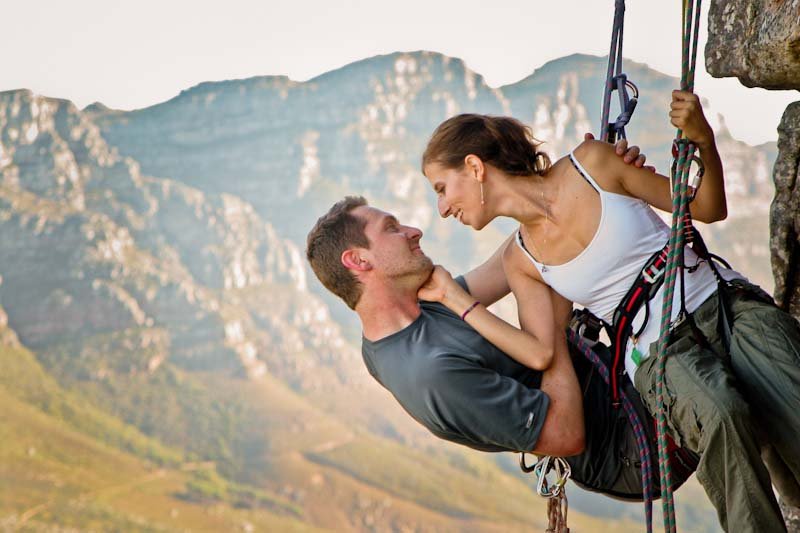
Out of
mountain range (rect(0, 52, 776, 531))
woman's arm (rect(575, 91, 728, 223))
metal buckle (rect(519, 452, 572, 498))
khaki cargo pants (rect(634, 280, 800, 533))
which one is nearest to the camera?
khaki cargo pants (rect(634, 280, 800, 533))

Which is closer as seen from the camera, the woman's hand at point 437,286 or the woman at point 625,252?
the woman at point 625,252

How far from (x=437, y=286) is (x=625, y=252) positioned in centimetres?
48

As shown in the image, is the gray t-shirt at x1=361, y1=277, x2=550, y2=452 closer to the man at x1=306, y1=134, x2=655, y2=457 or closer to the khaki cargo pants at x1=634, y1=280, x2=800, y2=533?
the man at x1=306, y1=134, x2=655, y2=457

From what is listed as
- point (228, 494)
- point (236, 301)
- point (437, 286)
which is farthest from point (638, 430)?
point (236, 301)

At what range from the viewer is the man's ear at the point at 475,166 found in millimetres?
2330

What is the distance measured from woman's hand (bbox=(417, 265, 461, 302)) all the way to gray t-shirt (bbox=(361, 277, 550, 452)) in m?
0.08

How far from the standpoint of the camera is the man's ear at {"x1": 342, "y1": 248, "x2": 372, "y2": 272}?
96.6 inches

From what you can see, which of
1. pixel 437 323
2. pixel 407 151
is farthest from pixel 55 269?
pixel 437 323

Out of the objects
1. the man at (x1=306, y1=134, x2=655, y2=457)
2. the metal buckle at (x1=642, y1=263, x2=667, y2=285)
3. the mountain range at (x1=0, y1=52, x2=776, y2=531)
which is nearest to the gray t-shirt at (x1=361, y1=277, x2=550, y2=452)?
the man at (x1=306, y1=134, x2=655, y2=457)

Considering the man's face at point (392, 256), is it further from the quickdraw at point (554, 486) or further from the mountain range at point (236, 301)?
the mountain range at point (236, 301)

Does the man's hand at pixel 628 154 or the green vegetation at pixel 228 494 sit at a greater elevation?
the man's hand at pixel 628 154

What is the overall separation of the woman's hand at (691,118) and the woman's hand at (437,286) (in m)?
0.66

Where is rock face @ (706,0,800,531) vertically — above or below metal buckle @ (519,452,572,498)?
above

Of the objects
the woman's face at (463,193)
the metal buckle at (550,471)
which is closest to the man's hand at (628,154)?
the woman's face at (463,193)
